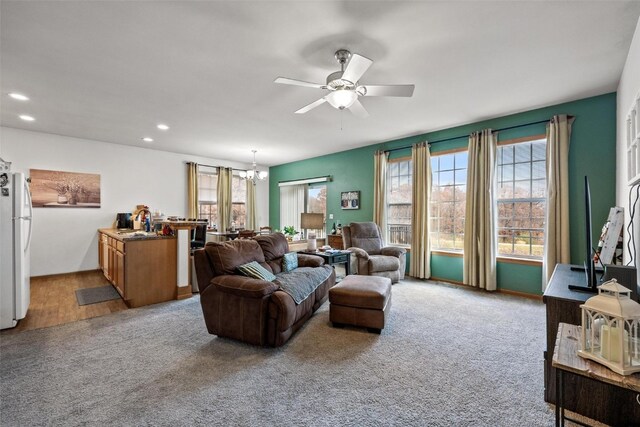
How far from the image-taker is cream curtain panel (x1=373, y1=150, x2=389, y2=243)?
6.03 m

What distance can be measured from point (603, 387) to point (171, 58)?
4.19m

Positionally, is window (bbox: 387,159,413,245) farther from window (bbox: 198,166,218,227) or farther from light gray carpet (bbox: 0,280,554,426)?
window (bbox: 198,166,218,227)

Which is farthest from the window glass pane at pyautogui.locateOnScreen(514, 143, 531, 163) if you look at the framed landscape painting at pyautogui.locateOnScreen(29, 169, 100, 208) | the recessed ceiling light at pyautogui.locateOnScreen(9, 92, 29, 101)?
the framed landscape painting at pyautogui.locateOnScreen(29, 169, 100, 208)

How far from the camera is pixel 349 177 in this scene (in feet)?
22.4

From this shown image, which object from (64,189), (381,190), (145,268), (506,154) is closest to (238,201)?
(64,189)

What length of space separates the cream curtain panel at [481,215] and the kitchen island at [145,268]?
4595 mm

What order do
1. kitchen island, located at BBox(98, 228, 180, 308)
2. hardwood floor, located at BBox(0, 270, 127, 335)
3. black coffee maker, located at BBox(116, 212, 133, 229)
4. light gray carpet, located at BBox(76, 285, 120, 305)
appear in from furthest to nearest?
black coffee maker, located at BBox(116, 212, 133, 229) < light gray carpet, located at BBox(76, 285, 120, 305) < kitchen island, located at BBox(98, 228, 180, 308) < hardwood floor, located at BBox(0, 270, 127, 335)

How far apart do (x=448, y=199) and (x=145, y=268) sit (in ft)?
16.7

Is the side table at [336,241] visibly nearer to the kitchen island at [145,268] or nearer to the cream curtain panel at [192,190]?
the kitchen island at [145,268]

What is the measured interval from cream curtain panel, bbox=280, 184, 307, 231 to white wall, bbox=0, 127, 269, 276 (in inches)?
104

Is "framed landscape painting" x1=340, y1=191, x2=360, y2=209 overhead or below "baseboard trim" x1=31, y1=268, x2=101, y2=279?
overhead

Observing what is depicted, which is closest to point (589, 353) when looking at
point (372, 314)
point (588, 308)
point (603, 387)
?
point (588, 308)

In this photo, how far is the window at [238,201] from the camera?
810cm

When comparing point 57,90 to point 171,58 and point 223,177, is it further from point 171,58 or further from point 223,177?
point 223,177
